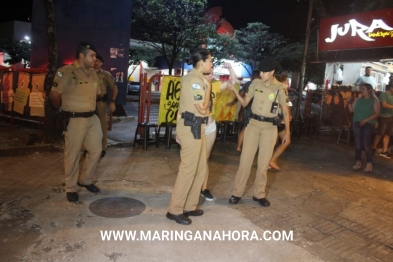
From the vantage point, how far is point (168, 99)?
761 centimetres

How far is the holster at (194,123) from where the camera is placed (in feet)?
12.4

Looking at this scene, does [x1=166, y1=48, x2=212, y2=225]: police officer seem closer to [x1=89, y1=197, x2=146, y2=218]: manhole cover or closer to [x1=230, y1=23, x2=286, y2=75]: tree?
[x1=89, y1=197, x2=146, y2=218]: manhole cover

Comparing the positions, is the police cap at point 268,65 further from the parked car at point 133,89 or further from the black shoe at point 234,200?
the parked car at point 133,89

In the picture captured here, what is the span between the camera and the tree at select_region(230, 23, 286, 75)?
3544 centimetres

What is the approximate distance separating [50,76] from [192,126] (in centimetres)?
483

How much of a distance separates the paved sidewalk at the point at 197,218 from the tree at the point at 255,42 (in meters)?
29.5

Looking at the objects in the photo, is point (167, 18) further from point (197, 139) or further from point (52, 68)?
point (197, 139)

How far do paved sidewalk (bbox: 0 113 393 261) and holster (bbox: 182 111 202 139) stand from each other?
3.55 ft

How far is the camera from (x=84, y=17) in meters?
13.0

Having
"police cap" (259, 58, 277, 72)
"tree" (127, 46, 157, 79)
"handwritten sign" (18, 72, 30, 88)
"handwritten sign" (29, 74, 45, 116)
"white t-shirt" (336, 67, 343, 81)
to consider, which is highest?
"tree" (127, 46, 157, 79)

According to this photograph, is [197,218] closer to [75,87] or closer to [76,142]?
[76,142]

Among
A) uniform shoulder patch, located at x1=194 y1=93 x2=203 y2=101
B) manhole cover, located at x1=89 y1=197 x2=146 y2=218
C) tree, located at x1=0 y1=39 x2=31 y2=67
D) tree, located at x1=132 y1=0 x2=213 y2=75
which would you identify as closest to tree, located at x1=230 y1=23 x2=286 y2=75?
tree, located at x1=132 y1=0 x2=213 y2=75

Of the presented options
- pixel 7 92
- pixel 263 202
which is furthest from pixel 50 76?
pixel 263 202

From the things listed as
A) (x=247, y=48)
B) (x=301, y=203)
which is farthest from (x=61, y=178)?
(x=247, y=48)
